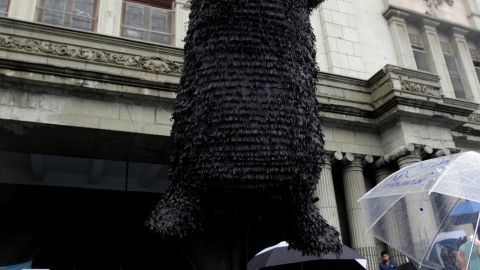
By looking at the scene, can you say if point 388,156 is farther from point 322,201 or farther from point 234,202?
point 234,202

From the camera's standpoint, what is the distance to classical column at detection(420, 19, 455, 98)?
19500mm

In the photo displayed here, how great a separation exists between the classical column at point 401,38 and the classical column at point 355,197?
7050mm

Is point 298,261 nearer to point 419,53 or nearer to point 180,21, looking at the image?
point 180,21

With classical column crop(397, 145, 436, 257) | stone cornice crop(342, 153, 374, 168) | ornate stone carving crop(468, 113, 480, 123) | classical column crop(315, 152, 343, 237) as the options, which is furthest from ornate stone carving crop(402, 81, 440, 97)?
classical column crop(397, 145, 436, 257)

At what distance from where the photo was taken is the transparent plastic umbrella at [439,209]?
4.45m

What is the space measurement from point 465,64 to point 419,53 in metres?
2.24

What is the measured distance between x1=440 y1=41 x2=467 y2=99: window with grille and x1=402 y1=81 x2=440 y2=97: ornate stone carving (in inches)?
236

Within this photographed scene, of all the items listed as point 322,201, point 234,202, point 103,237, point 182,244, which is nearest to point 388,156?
point 322,201

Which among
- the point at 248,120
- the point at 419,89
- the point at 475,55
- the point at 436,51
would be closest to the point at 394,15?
the point at 436,51

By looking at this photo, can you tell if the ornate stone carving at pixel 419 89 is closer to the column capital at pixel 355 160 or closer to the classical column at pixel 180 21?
the column capital at pixel 355 160

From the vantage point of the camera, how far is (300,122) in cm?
334

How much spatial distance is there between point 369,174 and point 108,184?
27.4 feet

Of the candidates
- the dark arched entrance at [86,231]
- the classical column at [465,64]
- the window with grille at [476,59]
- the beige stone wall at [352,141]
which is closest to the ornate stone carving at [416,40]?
the classical column at [465,64]

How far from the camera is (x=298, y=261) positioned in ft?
23.6
